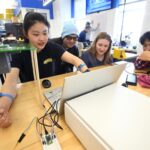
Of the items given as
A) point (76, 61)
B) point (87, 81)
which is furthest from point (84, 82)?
point (76, 61)

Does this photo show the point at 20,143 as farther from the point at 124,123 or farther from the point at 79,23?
the point at 79,23

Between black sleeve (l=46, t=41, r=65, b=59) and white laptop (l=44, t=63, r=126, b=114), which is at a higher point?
black sleeve (l=46, t=41, r=65, b=59)

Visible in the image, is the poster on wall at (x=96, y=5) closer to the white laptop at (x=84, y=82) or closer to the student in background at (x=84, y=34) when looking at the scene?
the student in background at (x=84, y=34)

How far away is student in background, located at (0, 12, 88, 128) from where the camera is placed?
0.69 metres

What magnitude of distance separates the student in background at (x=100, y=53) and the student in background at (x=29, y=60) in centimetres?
42

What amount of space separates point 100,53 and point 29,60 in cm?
89

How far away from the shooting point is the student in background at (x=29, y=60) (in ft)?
2.27

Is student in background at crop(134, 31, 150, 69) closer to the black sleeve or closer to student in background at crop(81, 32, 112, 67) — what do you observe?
student in background at crop(81, 32, 112, 67)

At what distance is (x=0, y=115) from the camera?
588 millimetres

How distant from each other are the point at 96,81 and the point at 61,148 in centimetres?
35

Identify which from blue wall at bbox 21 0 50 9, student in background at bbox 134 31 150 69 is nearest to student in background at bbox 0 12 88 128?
student in background at bbox 134 31 150 69

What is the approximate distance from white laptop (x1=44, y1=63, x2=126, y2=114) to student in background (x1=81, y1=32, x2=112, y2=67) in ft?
2.73

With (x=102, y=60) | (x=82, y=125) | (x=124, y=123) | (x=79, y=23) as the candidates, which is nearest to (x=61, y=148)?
(x=82, y=125)

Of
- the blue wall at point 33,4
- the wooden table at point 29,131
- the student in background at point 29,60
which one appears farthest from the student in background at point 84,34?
the wooden table at point 29,131
